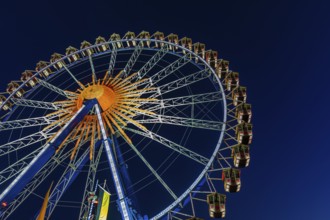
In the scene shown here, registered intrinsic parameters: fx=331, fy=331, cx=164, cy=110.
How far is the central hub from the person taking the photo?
17438mm

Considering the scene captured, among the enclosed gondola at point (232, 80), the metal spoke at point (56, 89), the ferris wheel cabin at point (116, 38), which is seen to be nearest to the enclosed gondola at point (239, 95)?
the enclosed gondola at point (232, 80)

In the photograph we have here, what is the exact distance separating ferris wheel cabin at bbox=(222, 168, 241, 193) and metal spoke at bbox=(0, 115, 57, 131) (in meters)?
9.84

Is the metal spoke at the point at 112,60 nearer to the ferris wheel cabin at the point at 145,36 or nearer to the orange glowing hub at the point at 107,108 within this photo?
the orange glowing hub at the point at 107,108

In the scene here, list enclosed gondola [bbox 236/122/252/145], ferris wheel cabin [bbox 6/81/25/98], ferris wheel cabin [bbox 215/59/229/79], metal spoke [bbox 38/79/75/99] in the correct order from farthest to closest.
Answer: ferris wheel cabin [bbox 6/81/25/98] → metal spoke [bbox 38/79/75/99] → ferris wheel cabin [bbox 215/59/229/79] → enclosed gondola [bbox 236/122/252/145]

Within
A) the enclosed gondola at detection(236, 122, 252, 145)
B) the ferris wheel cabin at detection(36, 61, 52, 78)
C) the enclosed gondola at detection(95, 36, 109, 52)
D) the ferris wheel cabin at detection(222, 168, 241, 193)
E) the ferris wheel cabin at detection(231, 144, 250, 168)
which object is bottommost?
the ferris wheel cabin at detection(222, 168, 241, 193)

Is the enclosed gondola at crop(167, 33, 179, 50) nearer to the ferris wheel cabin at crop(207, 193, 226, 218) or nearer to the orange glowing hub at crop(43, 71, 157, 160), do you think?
the orange glowing hub at crop(43, 71, 157, 160)

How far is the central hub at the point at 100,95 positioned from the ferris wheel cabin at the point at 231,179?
7249mm

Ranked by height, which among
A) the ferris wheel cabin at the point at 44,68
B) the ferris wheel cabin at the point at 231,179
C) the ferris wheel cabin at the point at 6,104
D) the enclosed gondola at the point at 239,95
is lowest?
the ferris wheel cabin at the point at 231,179

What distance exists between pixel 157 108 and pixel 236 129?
444 cm

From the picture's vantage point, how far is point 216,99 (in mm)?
16750

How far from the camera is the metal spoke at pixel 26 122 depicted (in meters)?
17.9

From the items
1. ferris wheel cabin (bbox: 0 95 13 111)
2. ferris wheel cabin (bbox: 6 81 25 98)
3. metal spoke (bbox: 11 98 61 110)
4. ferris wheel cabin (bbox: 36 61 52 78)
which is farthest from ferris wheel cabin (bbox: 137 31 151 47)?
ferris wheel cabin (bbox: 0 95 13 111)

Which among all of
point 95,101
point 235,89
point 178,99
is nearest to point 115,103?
point 95,101

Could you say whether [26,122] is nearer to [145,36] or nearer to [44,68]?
[44,68]
